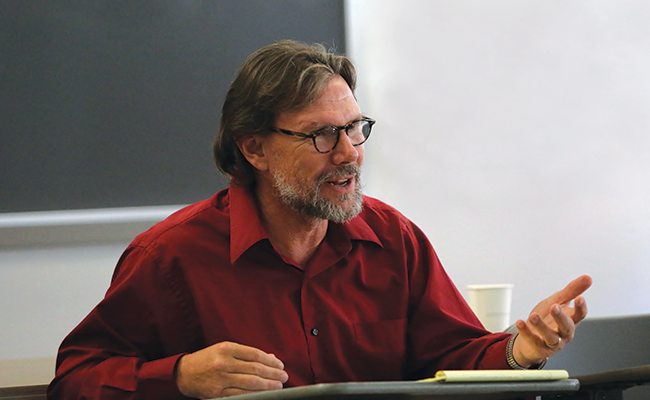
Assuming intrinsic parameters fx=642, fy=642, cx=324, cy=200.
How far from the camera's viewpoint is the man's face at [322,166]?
4.97ft

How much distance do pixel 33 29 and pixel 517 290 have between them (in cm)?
200

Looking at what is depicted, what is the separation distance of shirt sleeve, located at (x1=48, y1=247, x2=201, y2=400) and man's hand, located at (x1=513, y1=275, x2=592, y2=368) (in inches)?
27.3

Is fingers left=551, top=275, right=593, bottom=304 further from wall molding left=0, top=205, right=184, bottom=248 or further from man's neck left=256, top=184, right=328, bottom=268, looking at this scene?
wall molding left=0, top=205, right=184, bottom=248

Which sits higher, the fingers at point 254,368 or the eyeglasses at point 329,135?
the eyeglasses at point 329,135

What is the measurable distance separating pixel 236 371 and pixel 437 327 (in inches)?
24.2

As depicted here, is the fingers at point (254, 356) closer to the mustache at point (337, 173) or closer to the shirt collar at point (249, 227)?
the shirt collar at point (249, 227)

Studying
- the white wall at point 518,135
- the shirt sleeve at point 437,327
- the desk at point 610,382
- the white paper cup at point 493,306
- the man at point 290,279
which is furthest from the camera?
the white wall at point 518,135

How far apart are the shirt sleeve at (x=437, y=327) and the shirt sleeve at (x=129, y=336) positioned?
1.76 ft

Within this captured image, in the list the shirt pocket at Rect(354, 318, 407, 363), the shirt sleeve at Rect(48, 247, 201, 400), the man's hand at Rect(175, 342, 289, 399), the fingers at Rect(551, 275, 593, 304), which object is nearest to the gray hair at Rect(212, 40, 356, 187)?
the shirt sleeve at Rect(48, 247, 201, 400)

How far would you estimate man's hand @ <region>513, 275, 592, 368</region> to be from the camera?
1.17 meters

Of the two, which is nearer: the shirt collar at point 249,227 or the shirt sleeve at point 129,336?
the shirt sleeve at point 129,336

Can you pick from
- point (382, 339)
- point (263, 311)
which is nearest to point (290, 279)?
point (263, 311)

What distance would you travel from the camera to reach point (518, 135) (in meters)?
2.52

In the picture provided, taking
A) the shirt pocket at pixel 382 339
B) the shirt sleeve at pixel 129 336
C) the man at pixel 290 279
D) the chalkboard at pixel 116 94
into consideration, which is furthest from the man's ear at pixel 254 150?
the chalkboard at pixel 116 94
